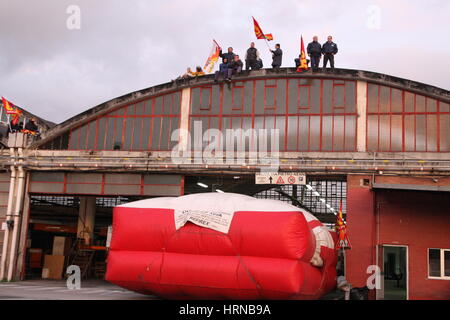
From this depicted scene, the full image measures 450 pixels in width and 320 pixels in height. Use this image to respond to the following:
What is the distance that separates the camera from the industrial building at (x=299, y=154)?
21.0 m

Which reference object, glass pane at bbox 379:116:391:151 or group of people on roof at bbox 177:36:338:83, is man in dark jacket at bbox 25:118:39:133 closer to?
group of people on roof at bbox 177:36:338:83

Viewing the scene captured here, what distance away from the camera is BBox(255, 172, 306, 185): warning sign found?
22.8m

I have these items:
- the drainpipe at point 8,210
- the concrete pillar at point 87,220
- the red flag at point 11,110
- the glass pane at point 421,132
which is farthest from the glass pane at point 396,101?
the concrete pillar at point 87,220

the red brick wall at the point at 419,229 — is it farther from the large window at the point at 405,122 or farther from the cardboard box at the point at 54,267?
the cardboard box at the point at 54,267

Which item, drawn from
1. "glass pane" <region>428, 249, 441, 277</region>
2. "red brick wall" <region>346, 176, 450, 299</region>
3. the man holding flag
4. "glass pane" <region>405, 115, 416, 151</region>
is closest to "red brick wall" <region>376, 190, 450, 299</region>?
"red brick wall" <region>346, 176, 450, 299</region>

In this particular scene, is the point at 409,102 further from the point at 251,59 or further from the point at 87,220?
the point at 87,220

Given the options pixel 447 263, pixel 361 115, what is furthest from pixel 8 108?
pixel 447 263

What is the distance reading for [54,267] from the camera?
30.3 m

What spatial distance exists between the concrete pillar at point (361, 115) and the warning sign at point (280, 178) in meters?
2.94

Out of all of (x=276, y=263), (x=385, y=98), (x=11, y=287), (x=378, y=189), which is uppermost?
(x=385, y=98)

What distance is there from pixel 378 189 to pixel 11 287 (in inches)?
605
